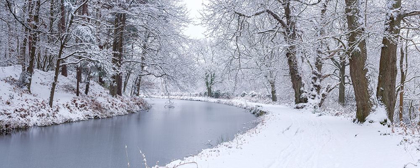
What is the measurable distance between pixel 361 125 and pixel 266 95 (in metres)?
28.5

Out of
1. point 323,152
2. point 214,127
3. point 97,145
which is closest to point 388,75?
point 323,152

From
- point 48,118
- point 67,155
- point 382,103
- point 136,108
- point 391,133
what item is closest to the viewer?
point 391,133

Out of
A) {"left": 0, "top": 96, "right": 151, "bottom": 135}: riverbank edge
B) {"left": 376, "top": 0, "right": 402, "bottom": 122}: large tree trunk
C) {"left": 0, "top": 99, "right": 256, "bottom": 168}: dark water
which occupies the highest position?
{"left": 376, "top": 0, "right": 402, "bottom": 122}: large tree trunk

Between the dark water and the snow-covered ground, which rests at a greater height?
the snow-covered ground

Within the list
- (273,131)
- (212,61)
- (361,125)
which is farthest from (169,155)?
(212,61)

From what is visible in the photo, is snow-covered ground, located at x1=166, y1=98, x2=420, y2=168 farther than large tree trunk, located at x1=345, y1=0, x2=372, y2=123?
No

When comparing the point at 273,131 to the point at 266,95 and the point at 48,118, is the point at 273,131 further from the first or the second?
the point at 266,95

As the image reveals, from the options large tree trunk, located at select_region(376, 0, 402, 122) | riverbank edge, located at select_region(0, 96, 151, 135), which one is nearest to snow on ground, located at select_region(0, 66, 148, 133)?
riverbank edge, located at select_region(0, 96, 151, 135)

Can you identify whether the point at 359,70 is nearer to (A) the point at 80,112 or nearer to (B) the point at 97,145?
(B) the point at 97,145

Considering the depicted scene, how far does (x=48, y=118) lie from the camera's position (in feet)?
40.5

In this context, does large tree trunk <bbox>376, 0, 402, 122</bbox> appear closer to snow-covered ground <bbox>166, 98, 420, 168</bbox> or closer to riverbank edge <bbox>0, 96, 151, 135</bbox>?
snow-covered ground <bbox>166, 98, 420, 168</bbox>

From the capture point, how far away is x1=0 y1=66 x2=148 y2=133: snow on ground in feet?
36.5

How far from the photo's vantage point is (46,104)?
1293 cm

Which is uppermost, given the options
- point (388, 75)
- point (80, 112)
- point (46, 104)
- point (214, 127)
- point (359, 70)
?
point (359, 70)
